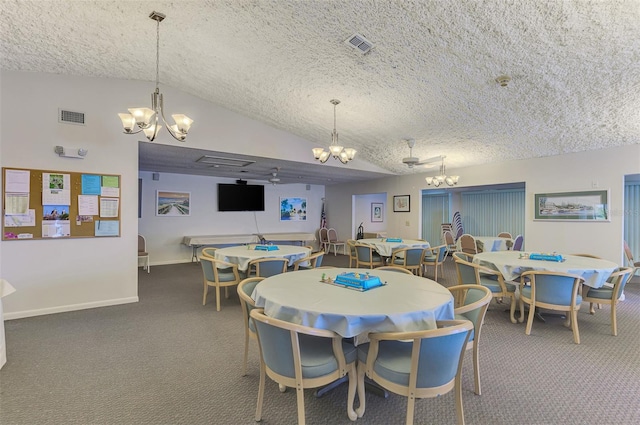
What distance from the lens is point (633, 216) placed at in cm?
685

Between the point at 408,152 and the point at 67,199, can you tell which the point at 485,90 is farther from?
the point at 67,199

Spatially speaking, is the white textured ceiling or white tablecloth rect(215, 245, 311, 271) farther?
white tablecloth rect(215, 245, 311, 271)

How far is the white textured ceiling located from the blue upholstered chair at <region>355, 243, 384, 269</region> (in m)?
2.28

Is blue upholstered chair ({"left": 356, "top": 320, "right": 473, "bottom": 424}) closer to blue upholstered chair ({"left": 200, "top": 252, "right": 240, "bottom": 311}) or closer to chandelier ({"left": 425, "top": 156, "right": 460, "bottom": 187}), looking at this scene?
blue upholstered chair ({"left": 200, "top": 252, "right": 240, "bottom": 311})

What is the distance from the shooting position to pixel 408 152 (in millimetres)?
6535

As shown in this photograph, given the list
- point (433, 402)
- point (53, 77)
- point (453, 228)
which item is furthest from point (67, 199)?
point (453, 228)

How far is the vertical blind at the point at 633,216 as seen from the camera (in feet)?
22.2

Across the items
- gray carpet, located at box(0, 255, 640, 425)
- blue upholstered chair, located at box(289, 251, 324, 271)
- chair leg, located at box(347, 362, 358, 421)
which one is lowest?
gray carpet, located at box(0, 255, 640, 425)

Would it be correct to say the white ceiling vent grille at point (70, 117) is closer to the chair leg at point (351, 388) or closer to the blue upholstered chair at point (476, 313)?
the chair leg at point (351, 388)

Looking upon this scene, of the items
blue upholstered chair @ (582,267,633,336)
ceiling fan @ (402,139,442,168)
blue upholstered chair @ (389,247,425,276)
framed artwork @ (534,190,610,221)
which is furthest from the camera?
blue upholstered chair @ (389,247,425,276)

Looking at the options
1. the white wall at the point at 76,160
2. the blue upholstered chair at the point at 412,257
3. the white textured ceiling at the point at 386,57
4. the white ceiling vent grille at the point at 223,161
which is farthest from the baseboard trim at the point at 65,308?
the blue upholstered chair at the point at 412,257

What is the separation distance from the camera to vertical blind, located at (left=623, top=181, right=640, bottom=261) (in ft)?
22.2

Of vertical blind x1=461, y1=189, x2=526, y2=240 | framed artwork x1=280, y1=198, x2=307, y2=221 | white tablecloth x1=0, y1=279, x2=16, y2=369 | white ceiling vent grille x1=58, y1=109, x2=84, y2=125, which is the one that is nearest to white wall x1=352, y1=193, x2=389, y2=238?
framed artwork x1=280, y1=198, x2=307, y2=221

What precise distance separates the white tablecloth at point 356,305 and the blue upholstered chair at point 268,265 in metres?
1.27
